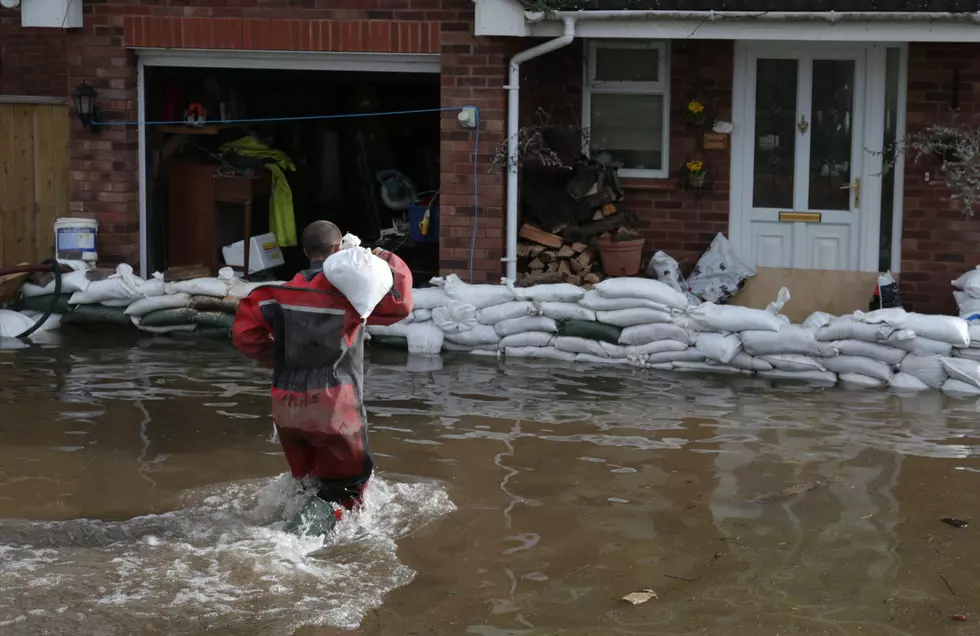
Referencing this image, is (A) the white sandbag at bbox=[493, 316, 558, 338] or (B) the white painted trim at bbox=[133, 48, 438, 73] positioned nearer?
(A) the white sandbag at bbox=[493, 316, 558, 338]

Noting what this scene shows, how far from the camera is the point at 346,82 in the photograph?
50.9 feet

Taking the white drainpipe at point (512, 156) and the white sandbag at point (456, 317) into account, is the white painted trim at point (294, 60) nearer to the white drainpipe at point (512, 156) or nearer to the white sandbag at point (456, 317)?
the white drainpipe at point (512, 156)

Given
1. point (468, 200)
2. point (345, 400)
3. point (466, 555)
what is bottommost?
point (466, 555)

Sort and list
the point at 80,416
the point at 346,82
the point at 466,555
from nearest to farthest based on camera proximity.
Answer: the point at 466,555 < the point at 80,416 < the point at 346,82

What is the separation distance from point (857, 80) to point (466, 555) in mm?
7633

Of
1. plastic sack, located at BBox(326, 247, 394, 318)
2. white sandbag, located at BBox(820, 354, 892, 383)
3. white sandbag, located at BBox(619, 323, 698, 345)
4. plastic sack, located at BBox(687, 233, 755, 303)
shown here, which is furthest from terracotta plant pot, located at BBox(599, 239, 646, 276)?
plastic sack, located at BBox(326, 247, 394, 318)

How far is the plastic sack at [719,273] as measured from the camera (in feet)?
40.0

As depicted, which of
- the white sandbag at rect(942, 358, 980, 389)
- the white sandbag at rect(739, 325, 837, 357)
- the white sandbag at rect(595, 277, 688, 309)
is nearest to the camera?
the white sandbag at rect(942, 358, 980, 389)

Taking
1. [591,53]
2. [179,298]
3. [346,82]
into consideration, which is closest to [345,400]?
[179,298]

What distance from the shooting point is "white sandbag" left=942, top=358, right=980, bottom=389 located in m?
9.76

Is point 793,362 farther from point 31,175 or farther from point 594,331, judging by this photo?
point 31,175

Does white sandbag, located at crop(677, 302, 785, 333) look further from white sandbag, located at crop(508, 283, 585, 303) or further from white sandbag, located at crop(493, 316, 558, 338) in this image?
white sandbag, located at crop(493, 316, 558, 338)

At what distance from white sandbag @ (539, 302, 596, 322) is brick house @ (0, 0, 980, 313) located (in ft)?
3.93

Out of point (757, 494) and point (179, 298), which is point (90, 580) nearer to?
point (757, 494)
